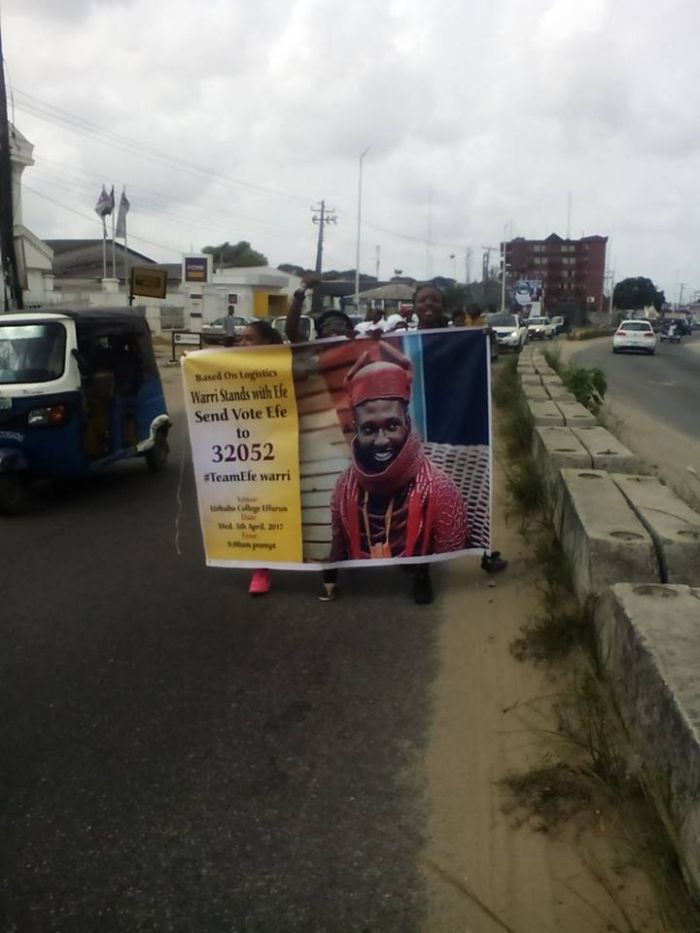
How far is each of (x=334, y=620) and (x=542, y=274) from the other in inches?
4774

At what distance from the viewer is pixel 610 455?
8070mm

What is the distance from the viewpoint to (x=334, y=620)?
6.33 m

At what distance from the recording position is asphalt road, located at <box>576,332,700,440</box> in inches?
782

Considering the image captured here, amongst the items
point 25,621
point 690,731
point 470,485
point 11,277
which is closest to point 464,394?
point 470,485

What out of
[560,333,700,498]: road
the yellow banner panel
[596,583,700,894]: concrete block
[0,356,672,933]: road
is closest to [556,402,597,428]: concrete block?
[560,333,700,498]: road

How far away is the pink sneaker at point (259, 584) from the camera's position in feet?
22.4

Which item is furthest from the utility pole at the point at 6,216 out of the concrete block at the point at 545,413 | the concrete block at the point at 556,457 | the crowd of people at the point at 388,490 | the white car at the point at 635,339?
the white car at the point at 635,339

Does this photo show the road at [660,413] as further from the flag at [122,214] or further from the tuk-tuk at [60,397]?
the flag at [122,214]

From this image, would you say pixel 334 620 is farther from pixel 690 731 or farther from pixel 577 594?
pixel 690 731

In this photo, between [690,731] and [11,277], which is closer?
[690,731]

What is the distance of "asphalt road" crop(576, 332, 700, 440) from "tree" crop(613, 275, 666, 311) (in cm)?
9356

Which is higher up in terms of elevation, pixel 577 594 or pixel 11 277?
pixel 11 277

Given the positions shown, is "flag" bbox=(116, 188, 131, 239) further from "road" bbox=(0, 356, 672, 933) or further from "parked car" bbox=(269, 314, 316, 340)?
"road" bbox=(0, 356, 672, 933)

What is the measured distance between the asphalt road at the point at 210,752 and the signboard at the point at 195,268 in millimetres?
36151
